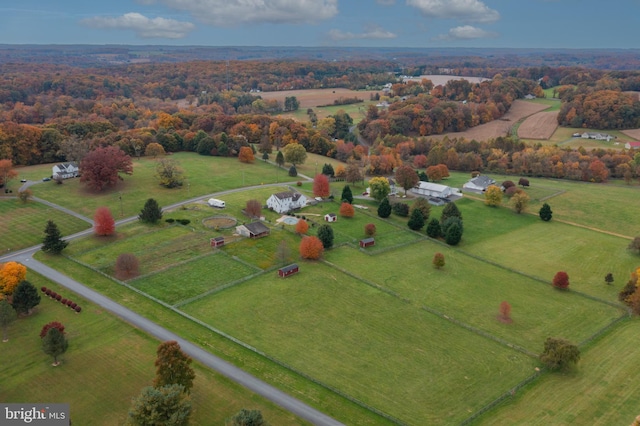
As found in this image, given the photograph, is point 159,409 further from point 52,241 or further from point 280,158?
point 280,158

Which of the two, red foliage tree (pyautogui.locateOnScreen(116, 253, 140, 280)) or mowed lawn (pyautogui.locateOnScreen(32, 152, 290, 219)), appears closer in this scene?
red foliage tree (pyautogui.locateOnScreen(116, 253, 140, 280))

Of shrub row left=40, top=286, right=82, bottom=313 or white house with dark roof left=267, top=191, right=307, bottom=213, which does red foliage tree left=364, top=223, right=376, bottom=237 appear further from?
shrub row left=40, top=286, right=82, bottom=313

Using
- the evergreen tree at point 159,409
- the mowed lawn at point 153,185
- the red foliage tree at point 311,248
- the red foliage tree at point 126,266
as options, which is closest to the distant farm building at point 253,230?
the red foliage tree at point 311,248

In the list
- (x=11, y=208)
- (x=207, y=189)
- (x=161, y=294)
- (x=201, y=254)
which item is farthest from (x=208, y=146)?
(x=161, y=294)

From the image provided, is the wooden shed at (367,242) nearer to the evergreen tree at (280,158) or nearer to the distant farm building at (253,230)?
the distant farm building at (253,230)

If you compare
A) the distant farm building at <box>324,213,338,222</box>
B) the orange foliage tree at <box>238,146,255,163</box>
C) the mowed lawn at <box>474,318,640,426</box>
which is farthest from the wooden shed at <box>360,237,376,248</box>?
the orange foliage tree at <box>238,146,255,163</box>
